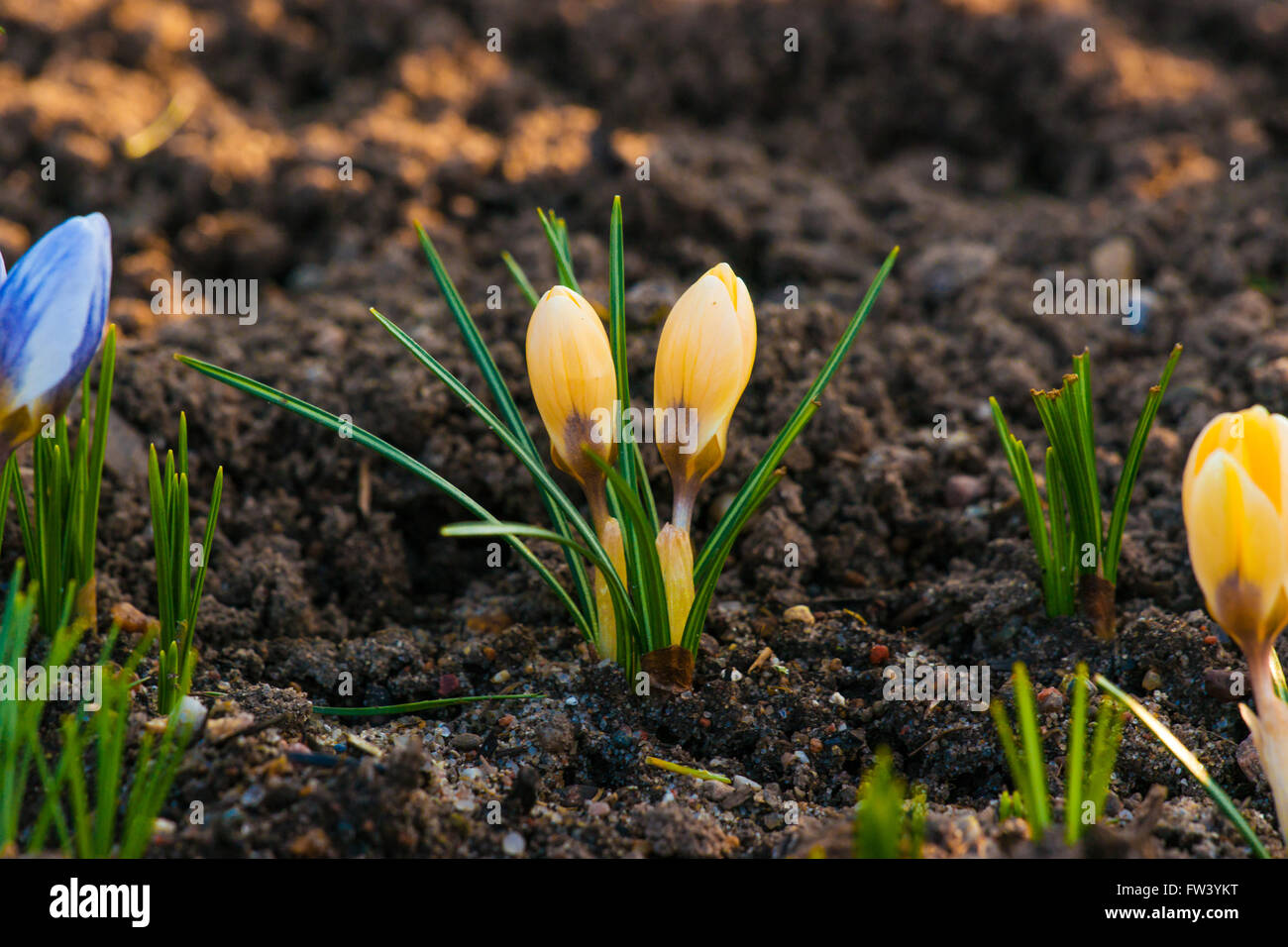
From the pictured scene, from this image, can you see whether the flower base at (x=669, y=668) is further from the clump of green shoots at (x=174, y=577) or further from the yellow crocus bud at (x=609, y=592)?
the clump of green shoots at (x=174, y=577)

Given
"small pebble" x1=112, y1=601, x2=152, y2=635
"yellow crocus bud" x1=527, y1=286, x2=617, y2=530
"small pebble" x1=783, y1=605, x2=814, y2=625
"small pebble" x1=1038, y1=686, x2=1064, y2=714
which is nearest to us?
"yellow crocus bud" x1=527, y1=286, x2=617, y2=530

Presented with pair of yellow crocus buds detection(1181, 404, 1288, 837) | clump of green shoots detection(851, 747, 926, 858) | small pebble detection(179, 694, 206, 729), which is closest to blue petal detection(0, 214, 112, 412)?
small pebble detection(179, 694, 206, 729)

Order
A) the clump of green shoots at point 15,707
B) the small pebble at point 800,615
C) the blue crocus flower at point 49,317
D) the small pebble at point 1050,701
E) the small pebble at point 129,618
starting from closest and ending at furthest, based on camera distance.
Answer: the clump of green shoots at point 15,707, the blue crocus flower at point 49,317, the small pebble at point 1050,701, the small pebble at point 129,618, the small pebble at point 800,615

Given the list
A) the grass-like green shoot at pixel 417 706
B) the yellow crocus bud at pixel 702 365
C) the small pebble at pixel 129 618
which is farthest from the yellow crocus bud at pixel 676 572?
the small pebble at pixel 129 618

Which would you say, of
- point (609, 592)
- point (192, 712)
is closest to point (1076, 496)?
point (609, 592)

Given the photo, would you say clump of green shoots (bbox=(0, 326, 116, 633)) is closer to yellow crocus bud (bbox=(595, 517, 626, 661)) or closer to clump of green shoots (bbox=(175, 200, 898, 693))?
clump of green shoots (bbox=(175, 200, 898, 693))

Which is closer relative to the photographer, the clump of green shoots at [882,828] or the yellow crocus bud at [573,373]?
the clump of green shoots at [882,828]
